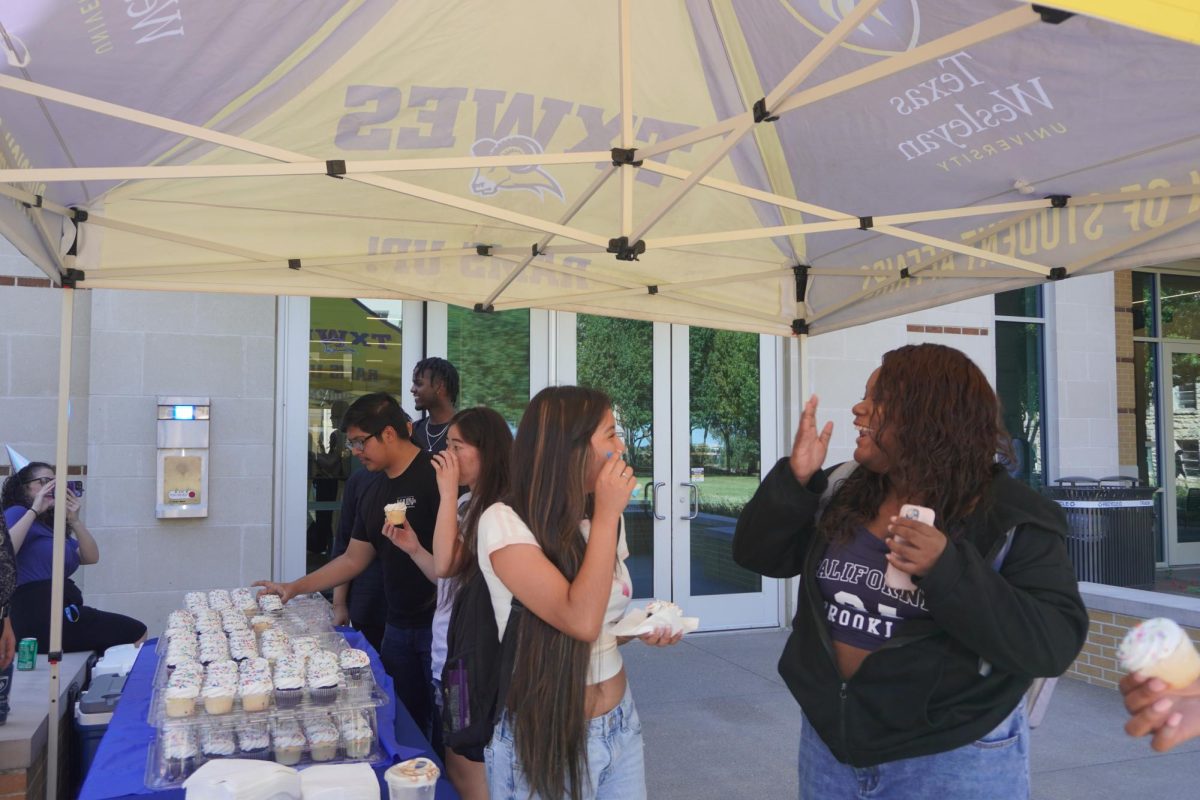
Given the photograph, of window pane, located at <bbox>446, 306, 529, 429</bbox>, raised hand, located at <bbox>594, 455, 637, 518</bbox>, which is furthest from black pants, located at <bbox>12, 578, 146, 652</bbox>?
raised hand, located at <bbox>594, 455, 637, 518</bbox>

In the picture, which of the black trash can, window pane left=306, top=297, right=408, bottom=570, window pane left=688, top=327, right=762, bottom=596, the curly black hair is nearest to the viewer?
the curly black hair

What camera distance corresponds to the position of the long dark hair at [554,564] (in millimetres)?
2146

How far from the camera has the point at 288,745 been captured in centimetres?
243

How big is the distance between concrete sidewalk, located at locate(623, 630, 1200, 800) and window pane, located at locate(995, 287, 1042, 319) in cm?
523

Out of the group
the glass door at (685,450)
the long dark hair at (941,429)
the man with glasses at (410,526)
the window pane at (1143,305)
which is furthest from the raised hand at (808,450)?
the window pane at (1143,305)

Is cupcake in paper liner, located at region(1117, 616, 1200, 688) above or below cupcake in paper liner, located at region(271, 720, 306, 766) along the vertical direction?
above

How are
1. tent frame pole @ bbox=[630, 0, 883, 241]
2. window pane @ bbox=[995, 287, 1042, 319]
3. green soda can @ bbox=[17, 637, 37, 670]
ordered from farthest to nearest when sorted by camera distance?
window pane @ bbox=[995, 287, 1042, 319] < green soda can @ bbox=[17, 637, 37, 670] < tent frame pole @ bbox=[630, 0, 883, 241]

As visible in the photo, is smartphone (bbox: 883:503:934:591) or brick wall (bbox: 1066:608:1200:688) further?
brick wall (bbox: 1066:608:1200:688)

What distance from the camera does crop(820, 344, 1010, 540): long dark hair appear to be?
203 centimetres

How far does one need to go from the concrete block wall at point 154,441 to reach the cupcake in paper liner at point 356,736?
4.42 m

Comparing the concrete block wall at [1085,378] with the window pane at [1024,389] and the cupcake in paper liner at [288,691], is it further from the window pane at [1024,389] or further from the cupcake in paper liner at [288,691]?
the cupcake in paper liner at [288,691]

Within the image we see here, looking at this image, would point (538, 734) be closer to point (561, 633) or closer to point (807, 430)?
point (561, 633)

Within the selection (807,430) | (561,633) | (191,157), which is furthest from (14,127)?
(807,430)

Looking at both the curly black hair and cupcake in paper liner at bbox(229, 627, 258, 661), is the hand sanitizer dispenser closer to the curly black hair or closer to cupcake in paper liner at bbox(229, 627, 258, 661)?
the curly black hair
